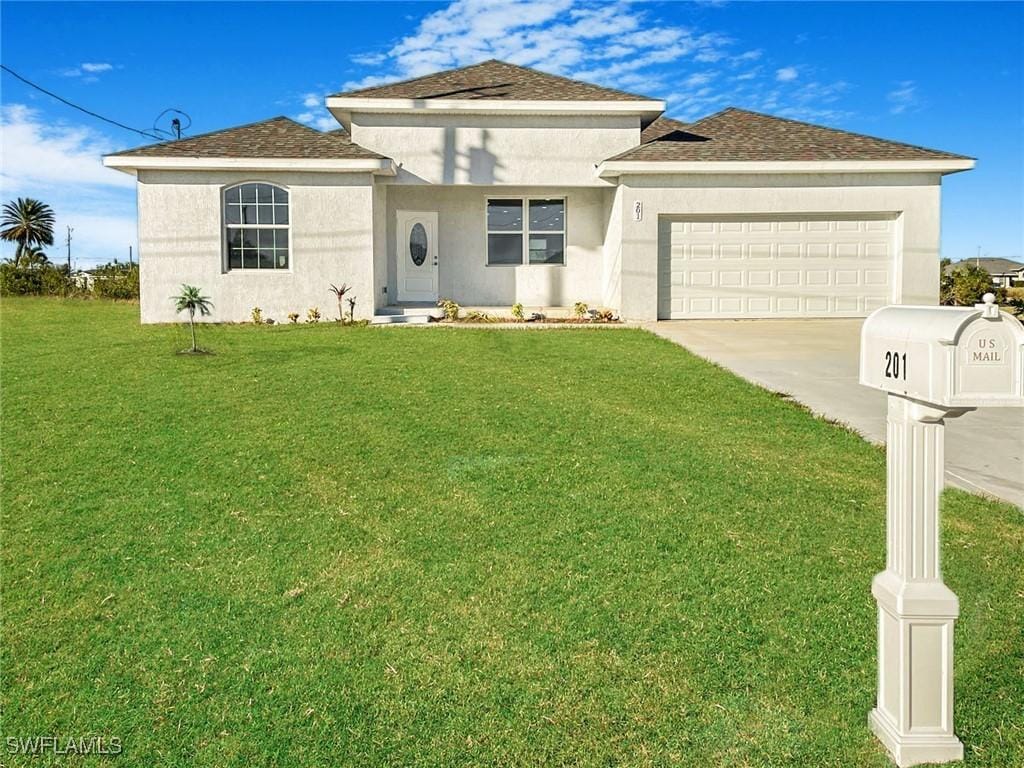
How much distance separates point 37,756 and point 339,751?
111 centimetres

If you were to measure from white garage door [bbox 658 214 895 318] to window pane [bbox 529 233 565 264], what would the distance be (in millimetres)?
3231

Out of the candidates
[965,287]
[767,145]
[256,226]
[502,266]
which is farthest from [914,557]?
[965,287]

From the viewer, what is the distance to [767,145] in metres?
17.4

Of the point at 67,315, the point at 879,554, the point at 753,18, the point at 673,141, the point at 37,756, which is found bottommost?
the point at 37,756

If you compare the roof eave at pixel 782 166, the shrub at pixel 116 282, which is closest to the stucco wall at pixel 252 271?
the roof eave at pixel 782 166

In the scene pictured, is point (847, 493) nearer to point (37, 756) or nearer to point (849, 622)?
point (849, 622)

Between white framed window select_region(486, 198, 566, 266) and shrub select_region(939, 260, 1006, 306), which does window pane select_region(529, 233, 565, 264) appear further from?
shrub select_region(939, 260, 1006, 306)

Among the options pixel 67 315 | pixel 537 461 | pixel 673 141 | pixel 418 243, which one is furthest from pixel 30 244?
pixel 537 461

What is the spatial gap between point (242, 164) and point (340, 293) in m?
3.42

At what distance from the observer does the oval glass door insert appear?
19.1 m

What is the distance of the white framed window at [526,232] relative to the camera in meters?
19.2

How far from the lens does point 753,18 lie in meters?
16.5

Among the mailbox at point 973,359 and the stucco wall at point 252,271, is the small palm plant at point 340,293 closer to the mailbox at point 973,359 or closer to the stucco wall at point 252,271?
the stucco wall at point 252,271

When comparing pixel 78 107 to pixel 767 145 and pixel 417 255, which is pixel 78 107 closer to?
pixel 417 255
